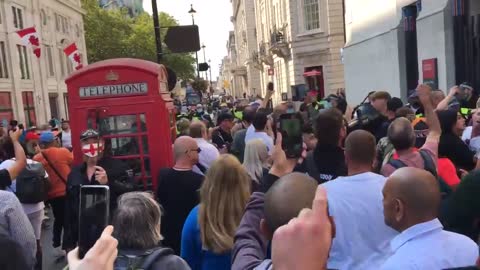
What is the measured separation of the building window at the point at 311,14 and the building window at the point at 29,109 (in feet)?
64.6

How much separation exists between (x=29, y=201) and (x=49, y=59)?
3771 cm

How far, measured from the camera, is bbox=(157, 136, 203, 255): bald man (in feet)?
15.1

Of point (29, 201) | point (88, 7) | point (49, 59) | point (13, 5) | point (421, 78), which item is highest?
point (88, 7)

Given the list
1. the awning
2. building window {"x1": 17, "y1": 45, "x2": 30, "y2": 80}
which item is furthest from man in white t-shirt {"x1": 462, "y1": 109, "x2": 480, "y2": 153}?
building window {"x1": 17, "y1": 45, "x2": 30, "y2": 80}

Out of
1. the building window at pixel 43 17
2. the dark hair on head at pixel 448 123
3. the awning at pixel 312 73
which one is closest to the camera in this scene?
the dark hair on head at pixel 448 123

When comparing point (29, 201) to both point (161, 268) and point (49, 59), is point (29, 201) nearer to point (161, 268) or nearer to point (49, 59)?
point (161, 268)

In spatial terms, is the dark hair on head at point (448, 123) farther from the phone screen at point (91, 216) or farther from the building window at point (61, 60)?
the building window at point (61, 60)

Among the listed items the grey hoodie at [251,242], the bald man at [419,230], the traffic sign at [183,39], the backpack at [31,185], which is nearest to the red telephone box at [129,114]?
the backpack at [31,185]

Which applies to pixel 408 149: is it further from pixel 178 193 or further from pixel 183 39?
pixel 183 39

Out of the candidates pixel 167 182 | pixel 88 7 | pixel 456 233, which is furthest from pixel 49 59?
pixel 456 233

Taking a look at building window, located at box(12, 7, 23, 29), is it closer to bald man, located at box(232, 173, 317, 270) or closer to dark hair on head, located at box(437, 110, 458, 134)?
dark hair on head, located at box(437, 110, 458, 134)

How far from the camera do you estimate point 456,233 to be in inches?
97.6

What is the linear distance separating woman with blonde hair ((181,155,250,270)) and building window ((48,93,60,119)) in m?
39.6

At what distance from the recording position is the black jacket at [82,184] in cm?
541
